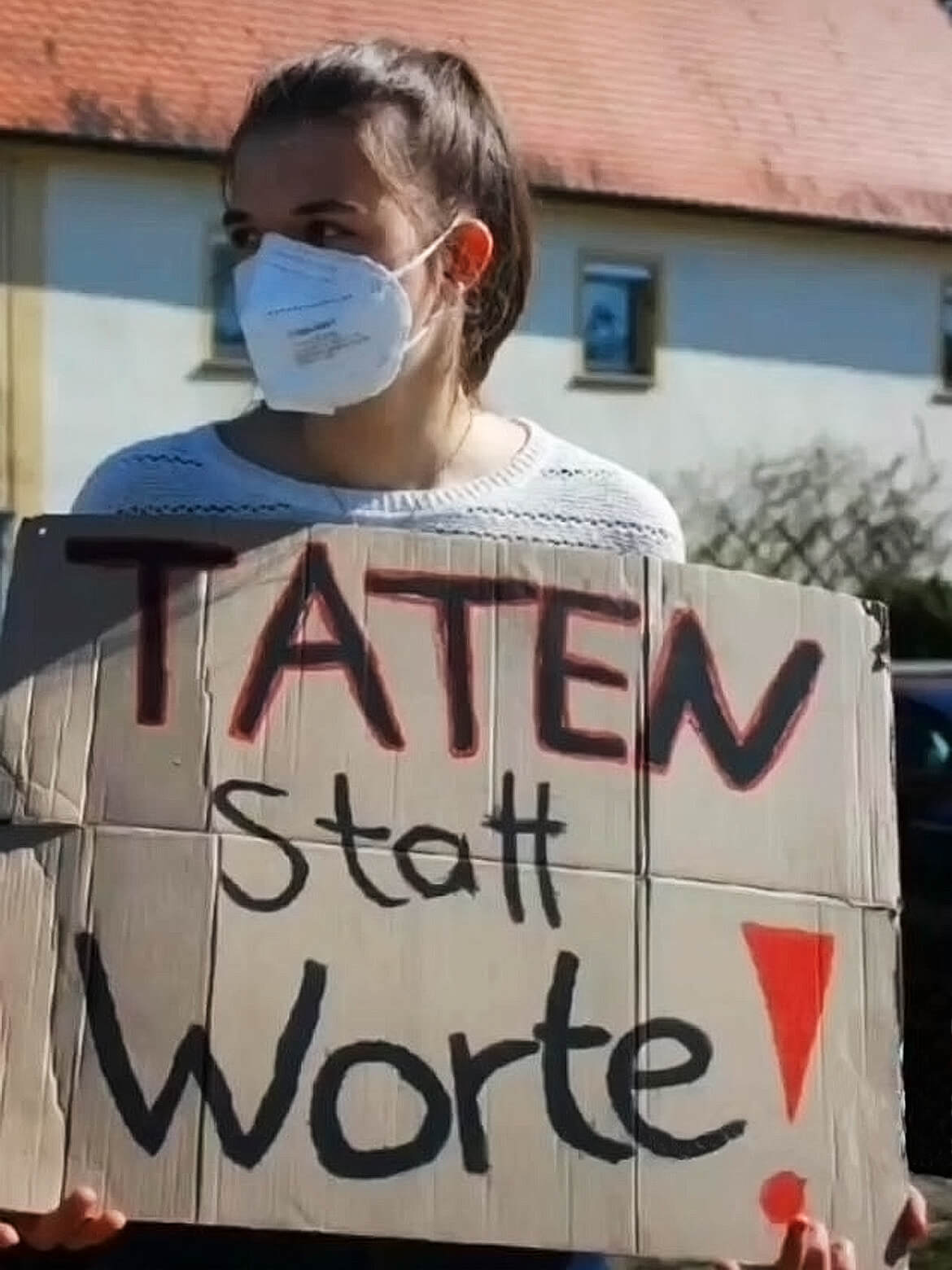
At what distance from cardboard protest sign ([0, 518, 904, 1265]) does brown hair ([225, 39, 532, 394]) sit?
32cm

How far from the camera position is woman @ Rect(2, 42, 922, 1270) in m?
2.38

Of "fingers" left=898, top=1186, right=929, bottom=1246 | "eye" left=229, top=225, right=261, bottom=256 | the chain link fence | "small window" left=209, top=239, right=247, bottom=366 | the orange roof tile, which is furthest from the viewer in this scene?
the chain link fence

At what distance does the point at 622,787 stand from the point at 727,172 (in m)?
19.9

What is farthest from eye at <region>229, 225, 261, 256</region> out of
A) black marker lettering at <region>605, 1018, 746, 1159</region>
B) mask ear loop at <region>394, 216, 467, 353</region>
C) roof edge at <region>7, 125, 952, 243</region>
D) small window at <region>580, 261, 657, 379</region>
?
small window at <region>580, 261, 657, 379</region>

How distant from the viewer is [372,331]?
242cm

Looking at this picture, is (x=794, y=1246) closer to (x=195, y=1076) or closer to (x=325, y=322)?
(x=195, y=1076)

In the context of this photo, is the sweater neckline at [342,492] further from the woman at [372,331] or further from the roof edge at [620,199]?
the roof edge at [620,199]

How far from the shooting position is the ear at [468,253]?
98.3 inches

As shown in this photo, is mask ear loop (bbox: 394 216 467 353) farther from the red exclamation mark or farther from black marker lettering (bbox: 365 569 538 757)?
the red exclamation mark

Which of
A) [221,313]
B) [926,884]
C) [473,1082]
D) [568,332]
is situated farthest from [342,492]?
[568,332]

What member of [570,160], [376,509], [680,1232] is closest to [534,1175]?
[680,1232]

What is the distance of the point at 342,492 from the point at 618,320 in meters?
18.8

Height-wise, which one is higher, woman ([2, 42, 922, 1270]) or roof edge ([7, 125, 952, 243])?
roof edge ([7, 125, 952, 243])

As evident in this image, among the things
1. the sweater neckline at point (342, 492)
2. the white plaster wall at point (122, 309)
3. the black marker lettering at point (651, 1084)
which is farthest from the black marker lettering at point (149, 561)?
the white plaster wall at point (122, 309)
